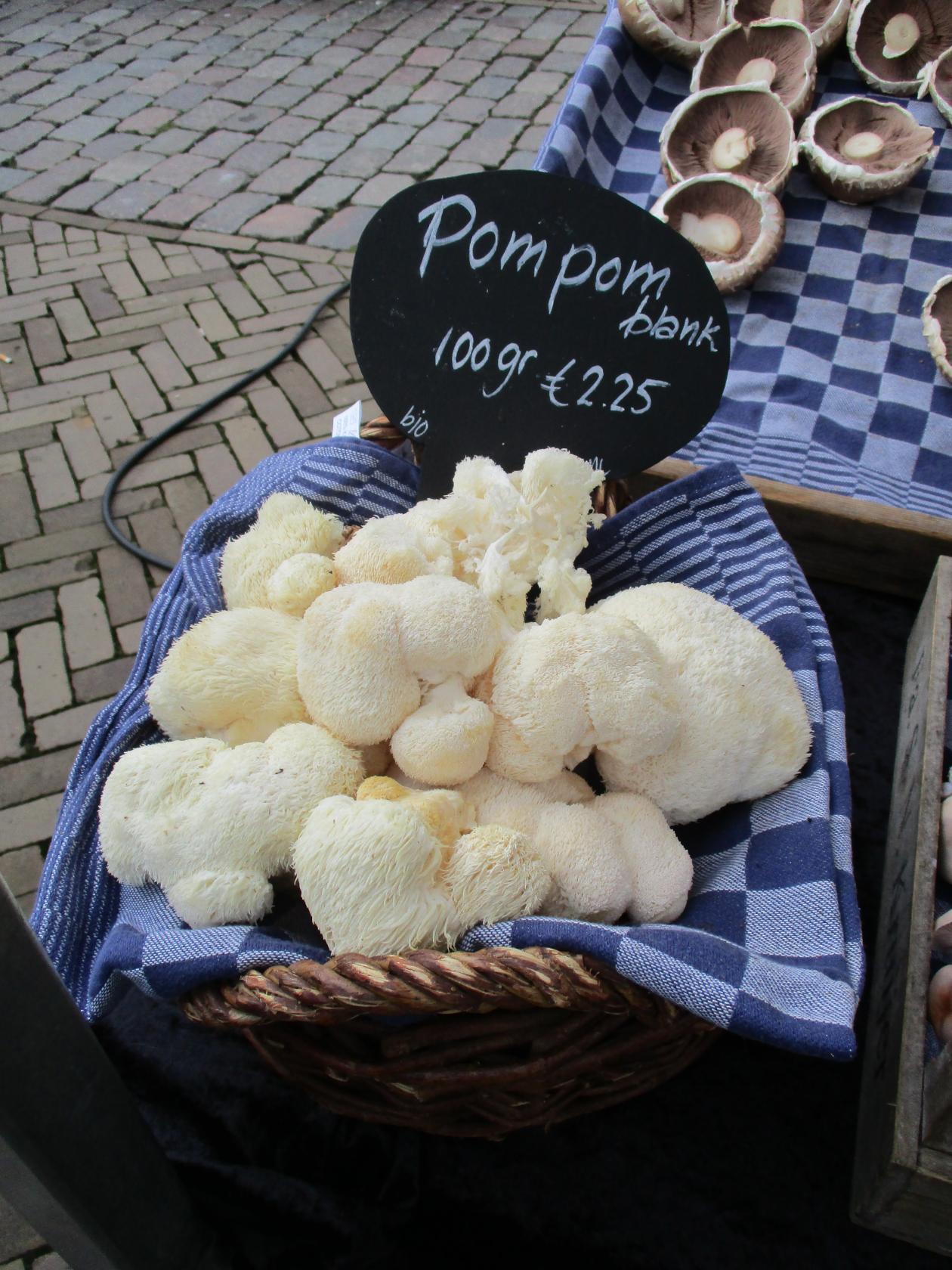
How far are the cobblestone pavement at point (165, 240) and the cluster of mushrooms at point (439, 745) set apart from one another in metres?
0.81

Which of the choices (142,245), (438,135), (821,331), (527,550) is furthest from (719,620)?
(438,135)

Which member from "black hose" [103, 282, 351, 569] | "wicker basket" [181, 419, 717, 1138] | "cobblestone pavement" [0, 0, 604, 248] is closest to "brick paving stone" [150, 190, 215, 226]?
"cobblestone pavement" [0, 0, 604, 248]

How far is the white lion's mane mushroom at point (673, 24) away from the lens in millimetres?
1847

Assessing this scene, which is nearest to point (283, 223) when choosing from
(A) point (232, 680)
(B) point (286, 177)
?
(B) point (286, 177)

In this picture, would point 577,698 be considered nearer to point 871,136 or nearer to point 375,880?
point 375,880

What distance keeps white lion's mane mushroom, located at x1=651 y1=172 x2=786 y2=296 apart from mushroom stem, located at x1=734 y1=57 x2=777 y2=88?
31 cm

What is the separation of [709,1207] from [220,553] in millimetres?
777

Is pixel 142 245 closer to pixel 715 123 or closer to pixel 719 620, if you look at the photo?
pixel 715 123

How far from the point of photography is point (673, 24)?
6.23ft

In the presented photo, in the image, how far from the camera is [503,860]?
655 mm

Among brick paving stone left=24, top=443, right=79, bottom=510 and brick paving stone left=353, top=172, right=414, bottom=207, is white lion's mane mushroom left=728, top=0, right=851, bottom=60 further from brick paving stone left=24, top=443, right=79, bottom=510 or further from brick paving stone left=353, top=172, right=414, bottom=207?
brick paving stone left=24, top=443, right=79, bottom=510

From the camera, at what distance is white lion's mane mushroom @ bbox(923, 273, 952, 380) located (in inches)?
57.2

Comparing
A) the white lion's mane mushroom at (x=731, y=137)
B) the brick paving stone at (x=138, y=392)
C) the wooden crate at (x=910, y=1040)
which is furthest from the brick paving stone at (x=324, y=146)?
the wooden crate at (x=910, y=1040)

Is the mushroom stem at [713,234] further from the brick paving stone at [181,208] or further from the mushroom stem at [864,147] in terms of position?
the brick paving stone at [181,208]
